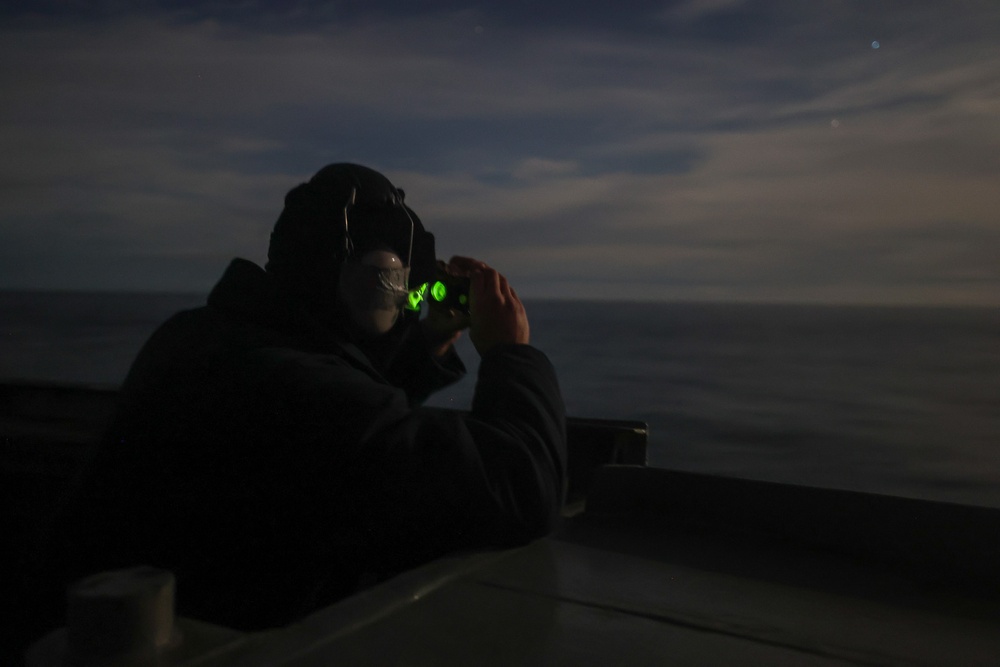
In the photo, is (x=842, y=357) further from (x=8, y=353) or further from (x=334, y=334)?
(x=334, y=334)

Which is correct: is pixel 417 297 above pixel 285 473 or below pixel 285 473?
above

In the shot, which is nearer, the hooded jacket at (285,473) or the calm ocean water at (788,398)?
the hooded jacket at (285,473)

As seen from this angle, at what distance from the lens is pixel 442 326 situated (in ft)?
5.12

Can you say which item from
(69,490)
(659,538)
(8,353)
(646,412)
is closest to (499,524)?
(659,538)

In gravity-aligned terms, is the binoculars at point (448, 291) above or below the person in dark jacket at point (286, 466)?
above

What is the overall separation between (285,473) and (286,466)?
0.04 ft

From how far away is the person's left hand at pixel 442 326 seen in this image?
1.49 m

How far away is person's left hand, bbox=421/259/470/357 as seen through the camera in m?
1.49

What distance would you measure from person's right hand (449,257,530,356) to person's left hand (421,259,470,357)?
0.16m

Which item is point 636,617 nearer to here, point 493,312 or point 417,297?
point 493,312

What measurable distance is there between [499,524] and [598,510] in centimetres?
39

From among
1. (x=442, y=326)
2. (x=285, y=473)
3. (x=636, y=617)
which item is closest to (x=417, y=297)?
(x=442, y=326)

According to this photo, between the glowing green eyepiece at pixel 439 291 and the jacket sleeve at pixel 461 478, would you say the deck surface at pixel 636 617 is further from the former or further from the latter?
the glowing green eyepiece at pixel 439 291

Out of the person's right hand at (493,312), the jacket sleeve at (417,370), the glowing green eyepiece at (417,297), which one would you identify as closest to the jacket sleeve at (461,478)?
the person's right hand at (493,312)
